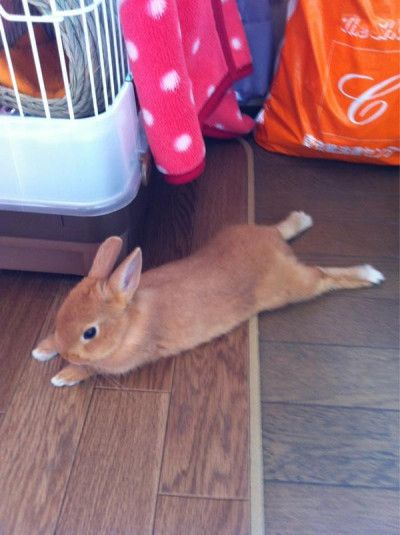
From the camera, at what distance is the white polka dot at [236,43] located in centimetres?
147

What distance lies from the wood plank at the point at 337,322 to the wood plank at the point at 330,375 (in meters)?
0.02

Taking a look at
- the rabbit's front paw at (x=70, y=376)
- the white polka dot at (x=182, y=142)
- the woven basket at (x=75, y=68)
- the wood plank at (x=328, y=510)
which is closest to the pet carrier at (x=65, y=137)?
the woven basket at (x=75, y=68)

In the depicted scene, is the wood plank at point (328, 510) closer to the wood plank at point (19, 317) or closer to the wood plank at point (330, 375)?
the wood plank at point (330, 375)

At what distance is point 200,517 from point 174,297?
0.39 metres

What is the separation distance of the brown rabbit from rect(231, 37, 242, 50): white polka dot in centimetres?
57

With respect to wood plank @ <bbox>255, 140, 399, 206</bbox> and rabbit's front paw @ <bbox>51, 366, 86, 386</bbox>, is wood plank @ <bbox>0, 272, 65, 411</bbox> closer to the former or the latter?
rabbit's front paw @ <bbox>51, 366, 86, 386</bbox>

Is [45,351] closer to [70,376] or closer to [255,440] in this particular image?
[70,376]

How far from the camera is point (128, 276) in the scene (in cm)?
95

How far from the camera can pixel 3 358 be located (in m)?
1.08

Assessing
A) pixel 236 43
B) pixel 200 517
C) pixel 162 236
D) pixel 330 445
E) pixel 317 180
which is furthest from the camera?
pixel 317 180

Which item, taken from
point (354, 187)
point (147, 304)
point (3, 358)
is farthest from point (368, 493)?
point (354, 187)

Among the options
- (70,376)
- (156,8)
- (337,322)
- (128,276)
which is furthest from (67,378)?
(156,8)

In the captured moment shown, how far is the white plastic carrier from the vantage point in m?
0.99

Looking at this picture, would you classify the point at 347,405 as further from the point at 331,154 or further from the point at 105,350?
the point at 331,154
